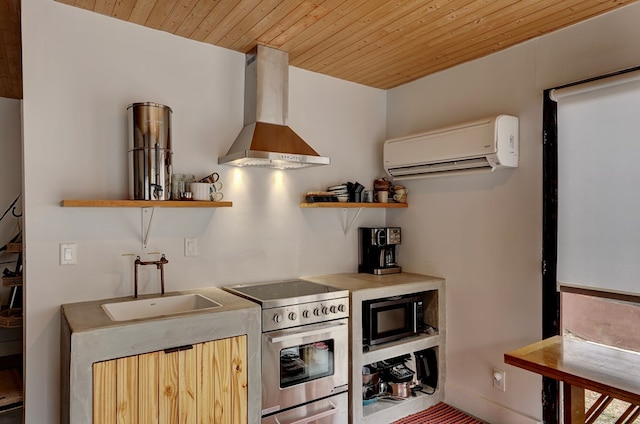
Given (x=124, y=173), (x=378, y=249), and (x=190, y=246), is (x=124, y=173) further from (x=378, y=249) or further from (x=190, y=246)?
(x=378, y=249)

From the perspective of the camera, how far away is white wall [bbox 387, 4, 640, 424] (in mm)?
2467

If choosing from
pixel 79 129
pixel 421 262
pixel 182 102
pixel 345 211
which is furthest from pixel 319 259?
pixel 79 129

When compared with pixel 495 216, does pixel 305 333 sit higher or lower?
lower

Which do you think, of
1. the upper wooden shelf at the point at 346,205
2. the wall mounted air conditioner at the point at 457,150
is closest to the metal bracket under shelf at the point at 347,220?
the upper wooden shelf at the point at 346,205

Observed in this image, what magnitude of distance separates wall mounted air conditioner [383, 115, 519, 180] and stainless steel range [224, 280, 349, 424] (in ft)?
3.80

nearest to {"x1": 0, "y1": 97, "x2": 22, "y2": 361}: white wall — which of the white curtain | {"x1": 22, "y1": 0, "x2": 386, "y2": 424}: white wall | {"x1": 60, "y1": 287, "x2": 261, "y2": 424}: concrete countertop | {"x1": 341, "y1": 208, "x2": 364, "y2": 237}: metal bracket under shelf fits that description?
{"x1": 22, "y1": 0, "x2": 386, "y2": 424}: white wall

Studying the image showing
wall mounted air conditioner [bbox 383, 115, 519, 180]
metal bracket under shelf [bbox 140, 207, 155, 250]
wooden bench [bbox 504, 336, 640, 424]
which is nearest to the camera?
wooden bench [bbox 504, 336, 640, 424]

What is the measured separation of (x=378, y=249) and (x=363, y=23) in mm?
1728

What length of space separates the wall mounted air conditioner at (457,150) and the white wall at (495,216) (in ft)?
0.49

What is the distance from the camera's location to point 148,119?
7.60 feet

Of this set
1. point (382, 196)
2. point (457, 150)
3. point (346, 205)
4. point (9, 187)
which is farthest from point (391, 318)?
point (9, 187)

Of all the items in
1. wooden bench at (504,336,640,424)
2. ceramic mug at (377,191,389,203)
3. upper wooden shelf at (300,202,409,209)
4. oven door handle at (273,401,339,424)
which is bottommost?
oven door handle at (273,401,339,424)

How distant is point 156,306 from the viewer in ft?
7.97

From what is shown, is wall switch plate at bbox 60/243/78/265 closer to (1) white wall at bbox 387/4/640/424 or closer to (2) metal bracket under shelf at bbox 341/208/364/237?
(2) metal bracket under shelf at bbox 341/208/364/237
